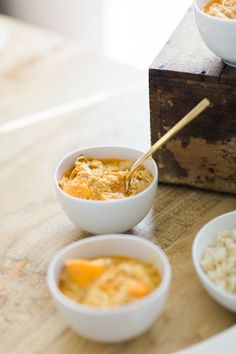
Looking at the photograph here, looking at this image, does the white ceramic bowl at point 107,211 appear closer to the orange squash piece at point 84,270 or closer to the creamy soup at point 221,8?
the orange squash piece at point 84,270

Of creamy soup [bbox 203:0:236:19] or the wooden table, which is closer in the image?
the wooden table

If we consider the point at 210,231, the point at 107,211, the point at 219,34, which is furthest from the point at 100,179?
the point at 219,34

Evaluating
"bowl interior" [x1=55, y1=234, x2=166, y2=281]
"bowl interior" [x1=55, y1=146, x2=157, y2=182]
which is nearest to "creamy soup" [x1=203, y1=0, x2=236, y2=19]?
A: "bowl interior" [x1=55, y1=146, x2=157, y2=182]

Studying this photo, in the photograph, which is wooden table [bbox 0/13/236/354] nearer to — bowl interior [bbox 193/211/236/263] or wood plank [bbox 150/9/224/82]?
bowl interior [bbox 193/211/236/263]

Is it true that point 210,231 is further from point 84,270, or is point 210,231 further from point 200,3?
point 200,3

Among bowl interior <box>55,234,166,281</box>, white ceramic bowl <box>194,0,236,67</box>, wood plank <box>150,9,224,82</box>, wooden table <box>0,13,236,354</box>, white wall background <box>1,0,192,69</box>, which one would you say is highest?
white ceramic bowl <box>194,0,236,67</box>

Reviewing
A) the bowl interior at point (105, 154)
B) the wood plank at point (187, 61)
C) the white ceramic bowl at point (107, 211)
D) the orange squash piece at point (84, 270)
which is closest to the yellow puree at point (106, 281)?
the orange squash piece at point (84, 270)

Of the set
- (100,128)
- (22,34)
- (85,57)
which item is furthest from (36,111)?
(22,34)
